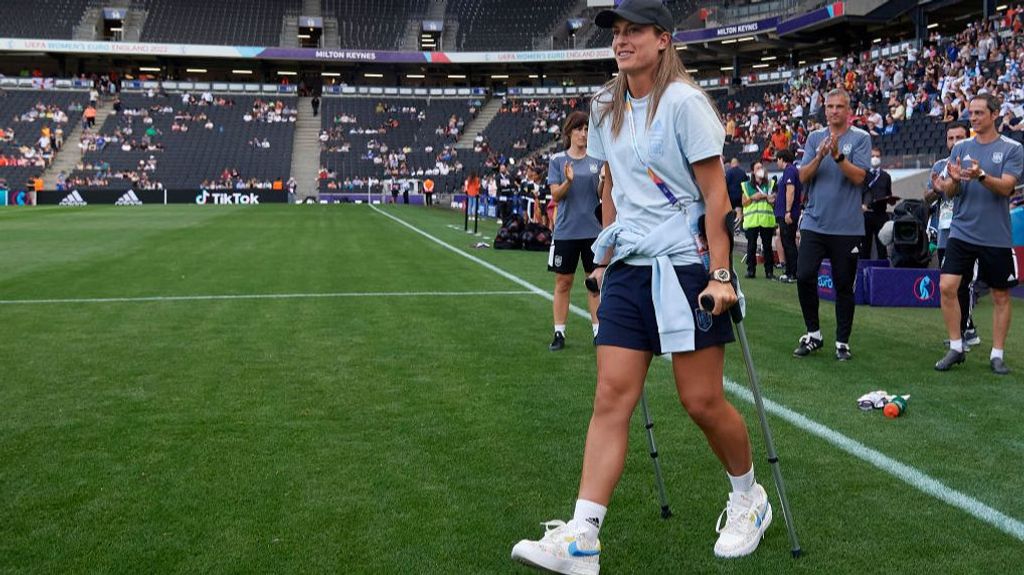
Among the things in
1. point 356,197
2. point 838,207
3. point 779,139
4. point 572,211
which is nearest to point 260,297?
point 572,211

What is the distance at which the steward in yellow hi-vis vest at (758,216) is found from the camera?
1484cm

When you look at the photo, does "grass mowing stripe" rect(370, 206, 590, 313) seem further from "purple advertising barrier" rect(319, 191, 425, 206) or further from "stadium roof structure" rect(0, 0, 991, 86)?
"purple advertising barrier" rect(319, 191, 425, 206)

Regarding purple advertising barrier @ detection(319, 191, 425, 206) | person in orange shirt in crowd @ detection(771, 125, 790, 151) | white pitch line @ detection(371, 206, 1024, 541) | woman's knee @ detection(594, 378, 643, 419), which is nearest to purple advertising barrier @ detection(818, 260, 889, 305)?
white pitch line @ detection(371, 206, 1024, 541)

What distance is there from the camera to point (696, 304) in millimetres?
3408

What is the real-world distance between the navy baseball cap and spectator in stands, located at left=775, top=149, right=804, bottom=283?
28.7ft

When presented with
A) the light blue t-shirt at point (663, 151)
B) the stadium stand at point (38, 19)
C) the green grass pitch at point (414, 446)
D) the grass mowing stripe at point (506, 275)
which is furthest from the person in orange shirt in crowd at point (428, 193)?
the light blue t-shirt at point (663, 151)

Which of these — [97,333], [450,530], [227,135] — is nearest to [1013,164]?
[450,530]

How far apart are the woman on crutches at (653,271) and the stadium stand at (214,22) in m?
71.6

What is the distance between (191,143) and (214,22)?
14.4 m

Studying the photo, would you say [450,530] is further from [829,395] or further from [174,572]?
[829,395]

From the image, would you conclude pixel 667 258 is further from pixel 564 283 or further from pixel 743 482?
pixel 564 283

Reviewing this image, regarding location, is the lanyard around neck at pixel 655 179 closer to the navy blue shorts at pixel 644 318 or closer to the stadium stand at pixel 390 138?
the navy blue shorts at pixel 644 318

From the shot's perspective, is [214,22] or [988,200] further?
[214,22]

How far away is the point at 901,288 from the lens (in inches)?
444
